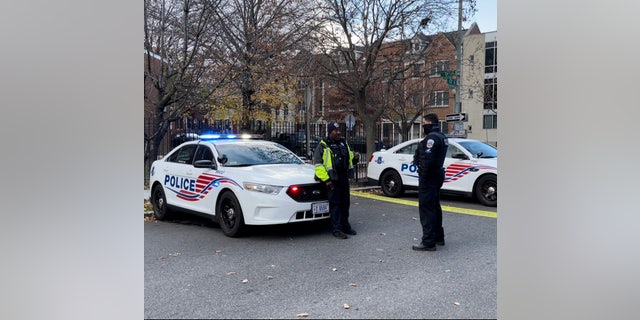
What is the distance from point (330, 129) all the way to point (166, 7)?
3111 mm

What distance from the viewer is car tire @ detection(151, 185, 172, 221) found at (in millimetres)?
6445

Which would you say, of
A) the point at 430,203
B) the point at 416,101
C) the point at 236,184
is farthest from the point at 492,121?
the point at 416,101

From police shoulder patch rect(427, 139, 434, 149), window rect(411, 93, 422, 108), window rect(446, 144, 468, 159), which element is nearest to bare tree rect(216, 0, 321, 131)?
window rect(446, 144, 468, 159)

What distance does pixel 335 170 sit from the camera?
5.50 meters

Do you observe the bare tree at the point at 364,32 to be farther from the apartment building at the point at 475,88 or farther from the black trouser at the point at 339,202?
the black trouser at the point at 339,202

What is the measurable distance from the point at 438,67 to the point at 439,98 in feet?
12.5

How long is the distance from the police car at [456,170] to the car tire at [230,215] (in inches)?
163

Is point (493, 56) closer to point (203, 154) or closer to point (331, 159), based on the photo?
point (331, 159)

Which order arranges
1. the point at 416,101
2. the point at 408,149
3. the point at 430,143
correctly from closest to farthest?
1. the point at 430,143
2. the point at 408,149
3. the point at 416,101

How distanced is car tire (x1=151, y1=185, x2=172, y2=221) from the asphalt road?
0.42 ft

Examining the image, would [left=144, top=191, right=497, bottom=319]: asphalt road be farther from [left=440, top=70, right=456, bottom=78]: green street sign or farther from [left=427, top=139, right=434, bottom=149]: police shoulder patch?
[left=440, top=70, right=456, bottom=78]: green street sign

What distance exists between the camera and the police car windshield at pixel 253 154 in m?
5.92
